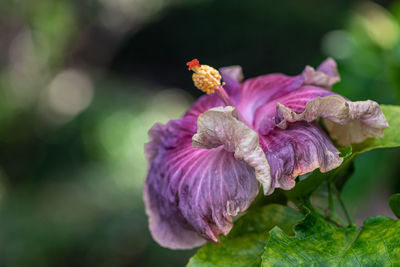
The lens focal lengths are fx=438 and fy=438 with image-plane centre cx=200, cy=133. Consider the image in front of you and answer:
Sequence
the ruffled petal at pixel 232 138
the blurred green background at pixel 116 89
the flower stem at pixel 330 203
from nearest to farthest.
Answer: the ruffled petal at pixel 232 138 < the flower stem at pixel 330 203 < the blurred green background at pixel 116 89

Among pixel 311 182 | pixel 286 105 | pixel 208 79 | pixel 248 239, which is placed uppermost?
pixel 208 79

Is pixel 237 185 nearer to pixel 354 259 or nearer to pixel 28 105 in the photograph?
pixel 354 259

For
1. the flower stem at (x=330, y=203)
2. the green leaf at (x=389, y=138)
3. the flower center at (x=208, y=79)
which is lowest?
the flower stem at (x=330, y=203)

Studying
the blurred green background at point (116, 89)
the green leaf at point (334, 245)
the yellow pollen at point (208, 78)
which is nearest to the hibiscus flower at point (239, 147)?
the yellow pollen at point (208, 78)

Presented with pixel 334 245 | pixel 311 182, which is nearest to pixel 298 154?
pixel 311 182

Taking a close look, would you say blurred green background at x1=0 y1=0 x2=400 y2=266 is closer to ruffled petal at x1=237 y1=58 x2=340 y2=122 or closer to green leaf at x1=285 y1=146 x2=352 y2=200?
ruffled petal at x1=237 y1=58 x2=340 y2=122

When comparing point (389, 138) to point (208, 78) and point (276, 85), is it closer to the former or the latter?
point (276, 85)

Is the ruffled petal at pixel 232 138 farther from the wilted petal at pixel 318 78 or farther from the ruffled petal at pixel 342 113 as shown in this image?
the wilted petal at pixel 318 78

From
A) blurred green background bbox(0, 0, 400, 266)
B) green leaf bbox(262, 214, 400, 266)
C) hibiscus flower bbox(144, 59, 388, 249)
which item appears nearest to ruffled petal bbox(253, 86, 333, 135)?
hibiscus flower bbox(144, 59, 388, 249)
